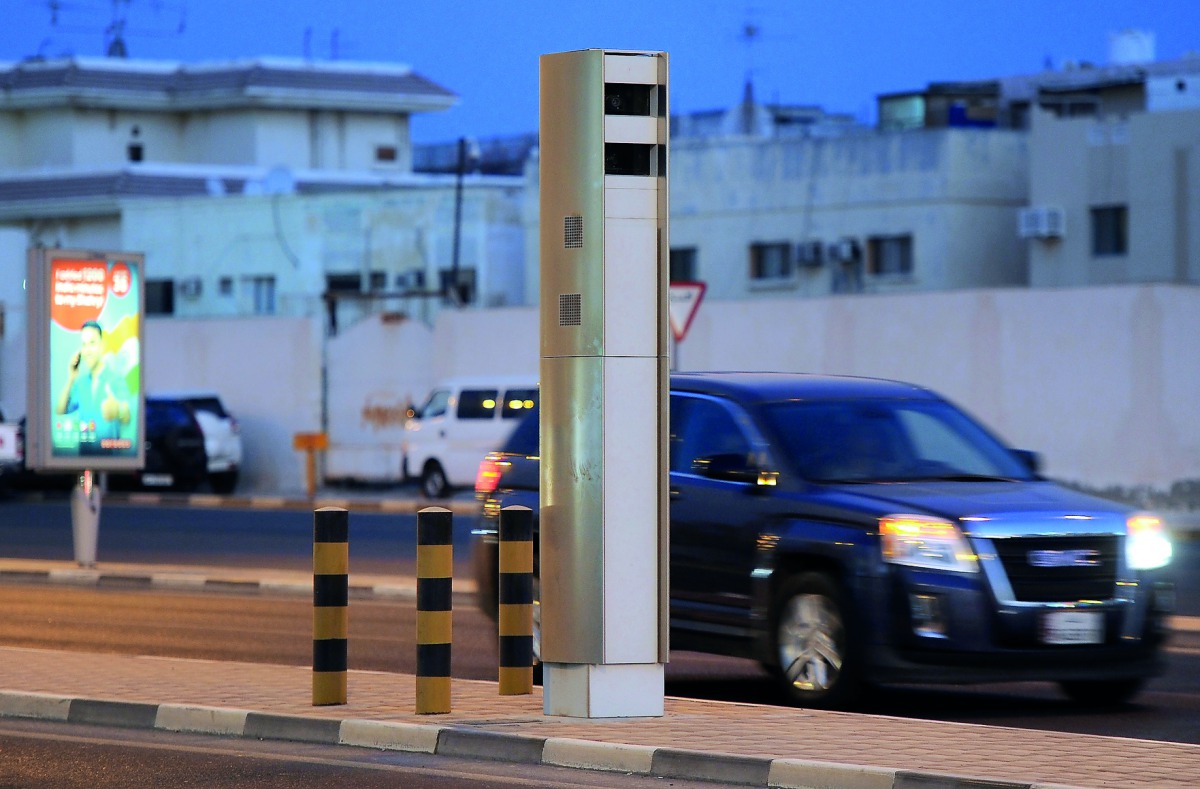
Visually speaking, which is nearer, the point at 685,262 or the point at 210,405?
the point at 210,405

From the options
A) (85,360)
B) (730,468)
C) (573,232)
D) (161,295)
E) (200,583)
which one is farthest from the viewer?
(161,295)

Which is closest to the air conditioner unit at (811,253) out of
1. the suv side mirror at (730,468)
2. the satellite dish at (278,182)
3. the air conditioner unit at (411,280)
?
the air conditioner unit at (411,280)

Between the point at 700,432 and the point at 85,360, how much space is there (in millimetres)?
12539

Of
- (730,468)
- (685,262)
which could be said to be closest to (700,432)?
(730,468)

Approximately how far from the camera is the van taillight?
12.9 m

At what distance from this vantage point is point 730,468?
11438mm

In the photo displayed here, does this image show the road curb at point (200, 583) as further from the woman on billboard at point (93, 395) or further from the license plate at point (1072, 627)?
the license plate at point (1072, 627)

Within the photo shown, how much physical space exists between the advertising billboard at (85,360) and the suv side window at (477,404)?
37.2 ft

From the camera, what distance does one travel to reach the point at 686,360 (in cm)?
3403

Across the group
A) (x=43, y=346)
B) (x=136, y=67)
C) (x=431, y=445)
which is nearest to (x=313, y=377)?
(x=431, y=445)

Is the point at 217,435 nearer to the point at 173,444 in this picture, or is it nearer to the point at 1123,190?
the point at 173,444

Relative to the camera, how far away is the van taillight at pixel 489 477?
12.9 m

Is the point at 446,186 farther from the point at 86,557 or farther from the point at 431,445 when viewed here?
the point at 86,557

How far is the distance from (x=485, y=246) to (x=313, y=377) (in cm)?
1286
